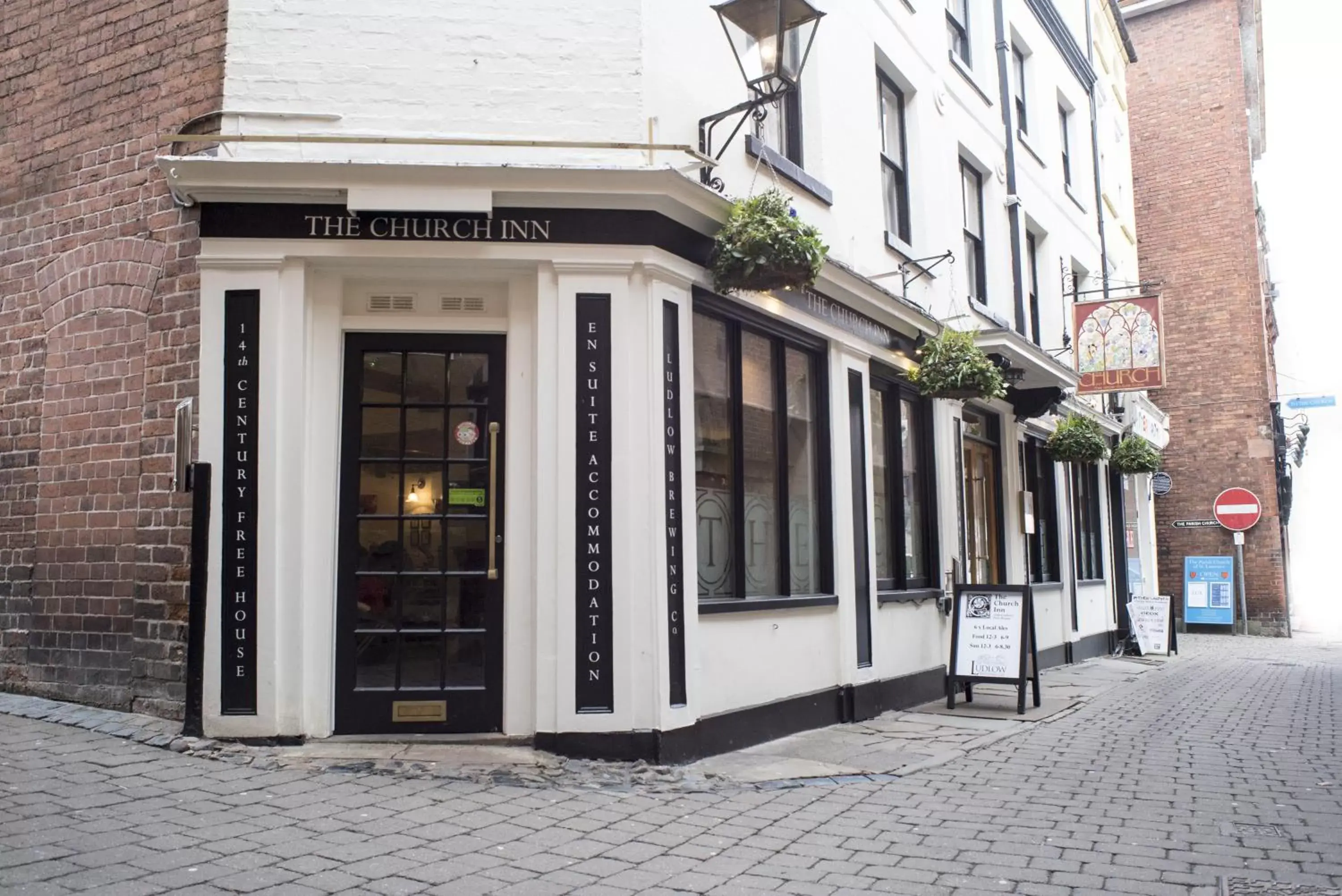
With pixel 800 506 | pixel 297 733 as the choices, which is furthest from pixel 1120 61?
pixel 297 733

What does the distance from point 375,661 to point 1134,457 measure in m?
13.6

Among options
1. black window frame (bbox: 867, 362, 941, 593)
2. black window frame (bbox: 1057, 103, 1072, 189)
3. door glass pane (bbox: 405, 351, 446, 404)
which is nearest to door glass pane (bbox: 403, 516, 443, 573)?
door glass pane (bbox: 405, 351, 446, 404)

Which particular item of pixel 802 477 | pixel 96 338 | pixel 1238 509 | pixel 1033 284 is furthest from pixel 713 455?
pixel 1238 509

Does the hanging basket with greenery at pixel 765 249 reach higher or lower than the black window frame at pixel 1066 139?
lower

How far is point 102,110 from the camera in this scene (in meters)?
7.79

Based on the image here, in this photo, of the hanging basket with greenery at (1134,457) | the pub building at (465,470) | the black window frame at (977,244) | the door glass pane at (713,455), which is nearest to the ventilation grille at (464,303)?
the pub building at (465,470)

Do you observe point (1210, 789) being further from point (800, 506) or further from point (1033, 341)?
point (1033, 341)

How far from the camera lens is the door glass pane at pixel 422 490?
7.00 m

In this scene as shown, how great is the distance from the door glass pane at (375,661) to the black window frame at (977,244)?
8861mm

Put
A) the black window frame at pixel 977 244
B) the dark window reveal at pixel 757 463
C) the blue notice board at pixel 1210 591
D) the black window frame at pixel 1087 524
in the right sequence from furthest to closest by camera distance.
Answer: the blue notice board at pixel 1210 591 → the black window frame at pixel 1087 524 → the black window frame at pixel 977 244 → the dark window reveal at pixel 757 463

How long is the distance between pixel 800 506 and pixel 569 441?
2.90m

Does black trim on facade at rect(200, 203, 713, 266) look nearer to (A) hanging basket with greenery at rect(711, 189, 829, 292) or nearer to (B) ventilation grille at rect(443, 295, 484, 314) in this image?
(B) ventilation grille at rect(443, 295, 484, 314)

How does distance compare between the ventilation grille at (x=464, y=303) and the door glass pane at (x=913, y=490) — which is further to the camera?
the door glass pane at (x=913, y=490)

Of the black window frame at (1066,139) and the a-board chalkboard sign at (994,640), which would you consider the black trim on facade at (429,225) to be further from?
the black window frame at (1066,139)
